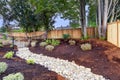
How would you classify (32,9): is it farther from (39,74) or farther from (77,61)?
(39,74)

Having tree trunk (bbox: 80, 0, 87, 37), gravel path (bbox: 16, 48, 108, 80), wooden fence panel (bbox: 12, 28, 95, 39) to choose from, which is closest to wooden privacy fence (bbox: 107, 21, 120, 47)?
tree trunk (bbox: 80, 0, 87, 37)

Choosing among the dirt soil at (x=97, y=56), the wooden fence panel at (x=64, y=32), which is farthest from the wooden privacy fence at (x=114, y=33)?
the wooden fence panel at (x=64, y=32)

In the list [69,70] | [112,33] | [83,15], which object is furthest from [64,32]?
[69,70]

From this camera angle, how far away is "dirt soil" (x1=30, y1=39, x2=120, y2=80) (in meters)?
8.89

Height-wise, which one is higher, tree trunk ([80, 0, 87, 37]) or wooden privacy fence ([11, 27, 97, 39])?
tree trunk ([80, 0, 87, 37])

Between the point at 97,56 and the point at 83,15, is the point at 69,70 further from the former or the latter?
the point at 83,15

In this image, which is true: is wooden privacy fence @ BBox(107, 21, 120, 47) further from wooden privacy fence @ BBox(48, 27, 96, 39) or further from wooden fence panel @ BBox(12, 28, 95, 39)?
wooden fence panel @ BBox(12, 28, 95, 39)

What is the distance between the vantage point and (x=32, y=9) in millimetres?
20047

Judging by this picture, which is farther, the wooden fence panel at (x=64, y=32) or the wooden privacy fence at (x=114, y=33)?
the wooden fence panel at (x=64, y=32)

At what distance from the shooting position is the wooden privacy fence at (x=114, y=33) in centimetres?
1142

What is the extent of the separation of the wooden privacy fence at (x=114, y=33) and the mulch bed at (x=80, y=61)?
0.28 metres

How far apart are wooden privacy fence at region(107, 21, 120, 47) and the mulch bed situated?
280 mm

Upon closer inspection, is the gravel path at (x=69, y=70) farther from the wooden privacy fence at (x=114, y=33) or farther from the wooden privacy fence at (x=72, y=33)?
the wooden privacy fence at (x=72, y=33)

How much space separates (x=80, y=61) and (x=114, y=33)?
2661 mm
